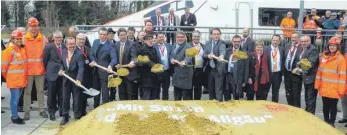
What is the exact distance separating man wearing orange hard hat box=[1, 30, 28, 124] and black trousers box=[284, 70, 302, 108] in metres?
4.65

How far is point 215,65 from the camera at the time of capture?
826 centimetres

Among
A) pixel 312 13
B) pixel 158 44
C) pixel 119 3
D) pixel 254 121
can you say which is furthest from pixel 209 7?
pixel 119 3

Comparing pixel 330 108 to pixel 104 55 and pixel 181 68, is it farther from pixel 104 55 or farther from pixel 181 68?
pixel 104 55

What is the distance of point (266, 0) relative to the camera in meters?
16.0

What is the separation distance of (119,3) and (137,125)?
102 ft

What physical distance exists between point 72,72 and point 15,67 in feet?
3.12

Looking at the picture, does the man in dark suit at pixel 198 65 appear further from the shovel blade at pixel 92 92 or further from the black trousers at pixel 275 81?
the shovel blade at pixel 92 92

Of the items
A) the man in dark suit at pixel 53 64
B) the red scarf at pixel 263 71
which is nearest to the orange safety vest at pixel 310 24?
the red scarf at pixel 263 71

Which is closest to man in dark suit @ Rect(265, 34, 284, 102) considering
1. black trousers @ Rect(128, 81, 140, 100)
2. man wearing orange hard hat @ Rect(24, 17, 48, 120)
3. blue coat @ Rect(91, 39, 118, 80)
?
black trousers @ Rect(128, 81, 140, 100)

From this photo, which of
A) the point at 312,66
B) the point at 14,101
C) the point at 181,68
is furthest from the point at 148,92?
the point at 312,66

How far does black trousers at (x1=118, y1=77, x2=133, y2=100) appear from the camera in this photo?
27.1 ft

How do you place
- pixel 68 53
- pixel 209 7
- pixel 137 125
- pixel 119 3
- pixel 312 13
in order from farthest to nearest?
pixel 119 3 < pixel 209 7 < pixel 312 13 < pixel 68 53 < pixel 137 125

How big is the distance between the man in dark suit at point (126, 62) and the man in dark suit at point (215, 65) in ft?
4.25

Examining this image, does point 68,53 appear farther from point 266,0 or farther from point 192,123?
point 266,0
